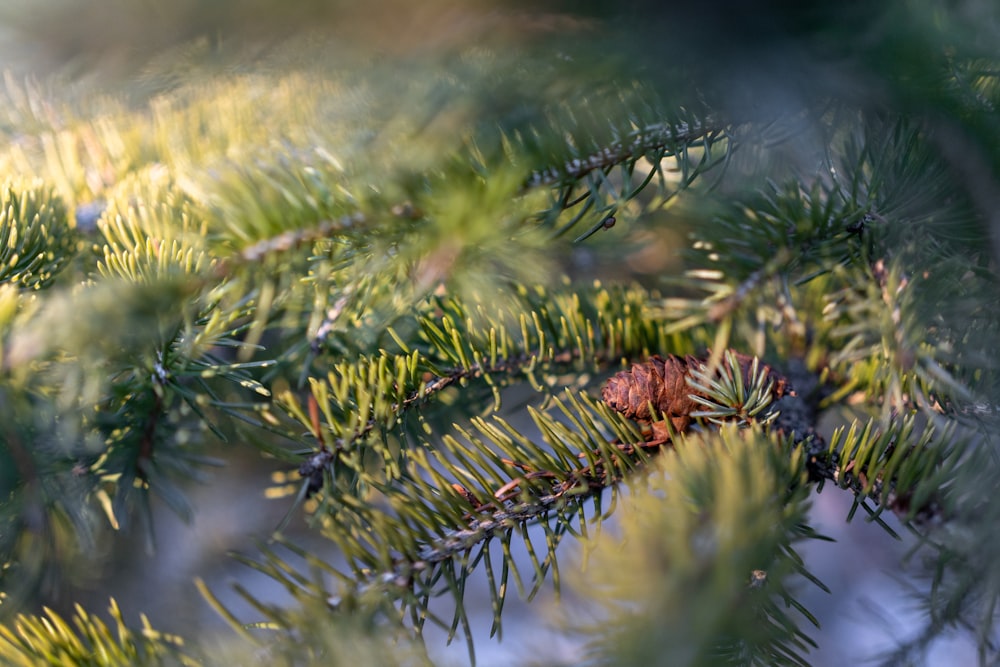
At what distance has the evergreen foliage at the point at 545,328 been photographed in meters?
0.17

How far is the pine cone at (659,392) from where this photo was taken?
240 millimetres

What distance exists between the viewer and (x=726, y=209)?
312mm

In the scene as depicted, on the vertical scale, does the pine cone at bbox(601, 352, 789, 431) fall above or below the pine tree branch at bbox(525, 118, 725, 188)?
below

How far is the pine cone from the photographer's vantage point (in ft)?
0.79

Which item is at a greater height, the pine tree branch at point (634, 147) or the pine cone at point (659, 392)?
the pine tree branch at point (634, 147)

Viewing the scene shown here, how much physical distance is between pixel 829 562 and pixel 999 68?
2.06 ft

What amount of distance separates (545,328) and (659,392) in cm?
8

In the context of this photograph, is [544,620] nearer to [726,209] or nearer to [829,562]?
[726,209]

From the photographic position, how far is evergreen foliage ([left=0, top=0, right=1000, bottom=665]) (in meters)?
0.17


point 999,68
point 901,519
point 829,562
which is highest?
point 999,68

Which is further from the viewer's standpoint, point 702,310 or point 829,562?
point 829,562

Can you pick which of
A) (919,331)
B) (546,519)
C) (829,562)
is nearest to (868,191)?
(919,331)

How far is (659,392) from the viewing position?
24 cm

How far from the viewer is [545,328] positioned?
0.31 meters
